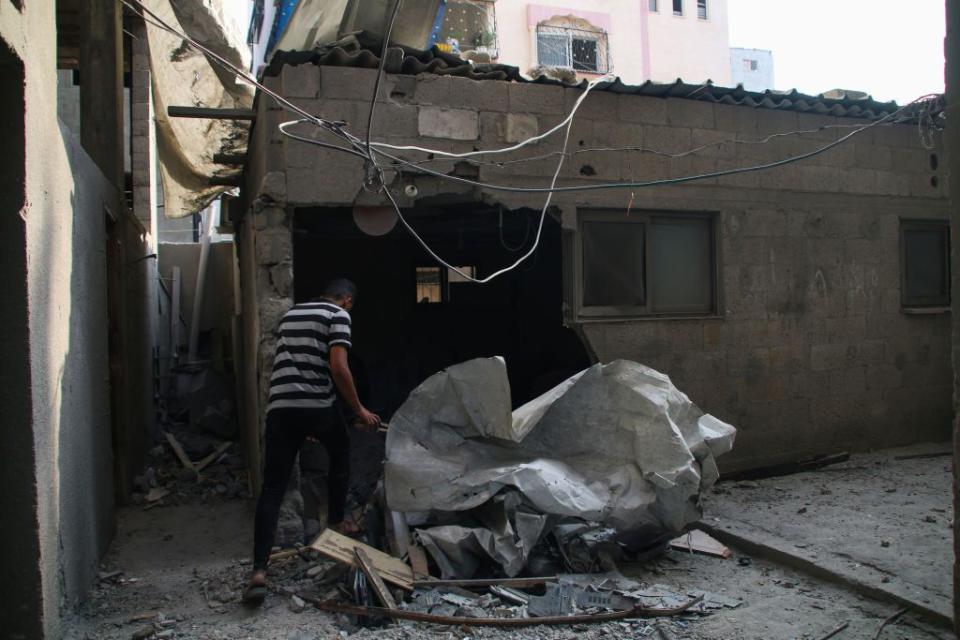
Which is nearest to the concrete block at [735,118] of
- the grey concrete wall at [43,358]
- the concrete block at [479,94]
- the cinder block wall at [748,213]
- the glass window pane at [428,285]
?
the cinder block wall at [748,213]

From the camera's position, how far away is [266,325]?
5.13m

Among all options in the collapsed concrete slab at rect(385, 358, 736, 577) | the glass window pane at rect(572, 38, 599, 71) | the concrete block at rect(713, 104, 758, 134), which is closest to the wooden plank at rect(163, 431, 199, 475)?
the collapsed concrete slab at rect(385, 358, 736, 577)

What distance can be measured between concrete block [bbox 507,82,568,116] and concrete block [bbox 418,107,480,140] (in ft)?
1.20

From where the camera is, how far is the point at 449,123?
18.4 feet

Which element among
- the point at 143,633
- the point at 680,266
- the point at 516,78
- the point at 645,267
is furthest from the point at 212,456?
the point at 680,266

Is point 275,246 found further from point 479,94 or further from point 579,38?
point 579,38

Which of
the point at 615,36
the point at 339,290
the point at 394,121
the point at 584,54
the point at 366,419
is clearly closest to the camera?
the point at 366,419

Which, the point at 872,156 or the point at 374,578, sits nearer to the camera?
the point at 374,578

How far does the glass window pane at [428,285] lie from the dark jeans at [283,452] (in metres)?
5.62

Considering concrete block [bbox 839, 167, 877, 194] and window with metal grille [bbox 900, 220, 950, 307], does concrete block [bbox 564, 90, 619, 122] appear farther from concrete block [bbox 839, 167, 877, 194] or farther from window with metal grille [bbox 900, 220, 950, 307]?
window with metal grille [bbox 900, 220, 950, 307]

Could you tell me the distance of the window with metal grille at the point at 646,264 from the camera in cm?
623

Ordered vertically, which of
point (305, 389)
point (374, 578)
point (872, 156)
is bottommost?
point (374, 578)

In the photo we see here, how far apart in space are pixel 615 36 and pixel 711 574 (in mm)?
24658

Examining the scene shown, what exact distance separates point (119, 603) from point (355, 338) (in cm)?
584
